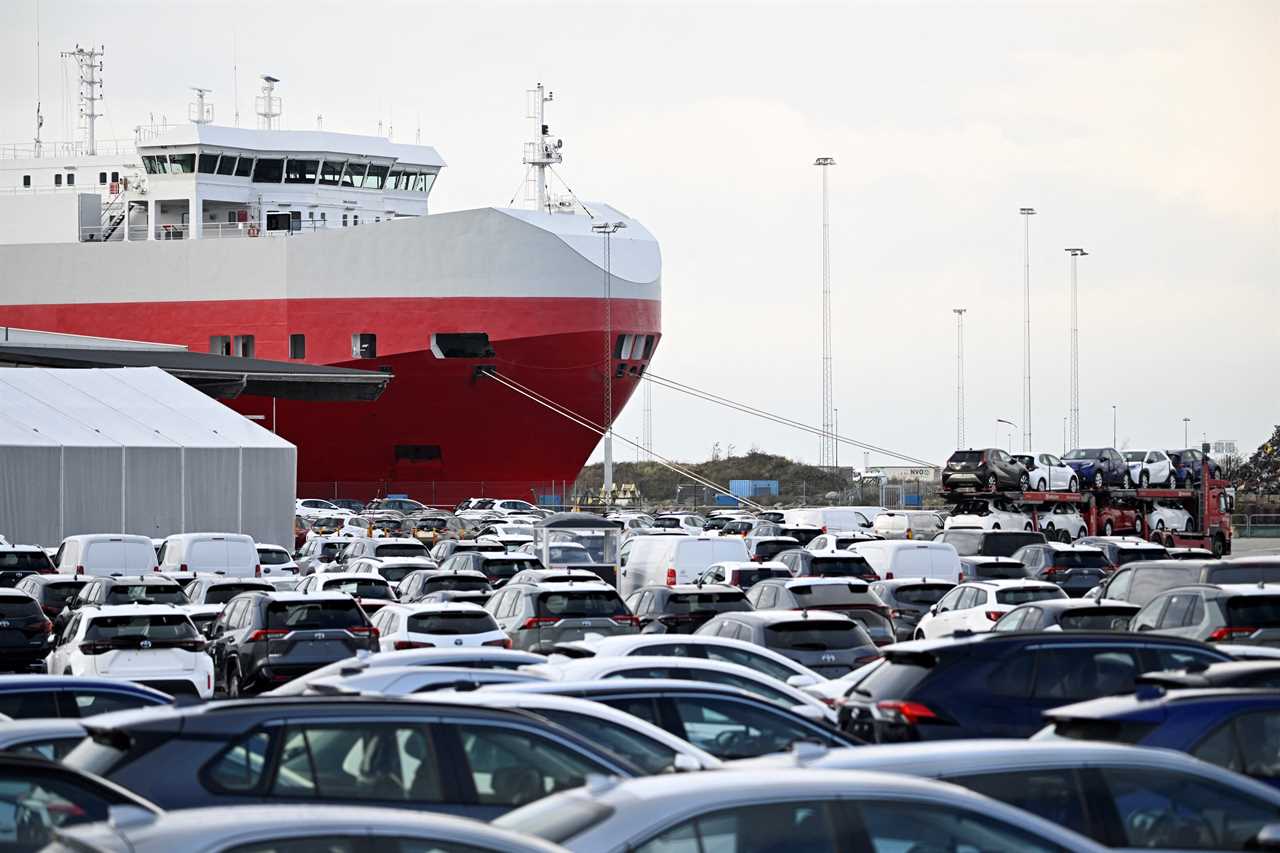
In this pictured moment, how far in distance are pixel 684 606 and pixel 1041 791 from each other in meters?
12.9

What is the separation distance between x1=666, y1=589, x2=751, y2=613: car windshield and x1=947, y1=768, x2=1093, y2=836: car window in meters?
12.7

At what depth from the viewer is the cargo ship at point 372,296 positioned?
190 ft

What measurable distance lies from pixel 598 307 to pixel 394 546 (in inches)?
1129

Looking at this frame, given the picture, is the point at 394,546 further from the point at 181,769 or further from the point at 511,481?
the point at 511,481

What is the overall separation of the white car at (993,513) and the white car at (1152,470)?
6028 mm

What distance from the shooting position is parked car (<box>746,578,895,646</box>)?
20.0 m

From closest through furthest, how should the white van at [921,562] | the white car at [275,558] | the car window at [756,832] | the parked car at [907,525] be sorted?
the car window at [756,832] → the white van at [921,562] → the white car at [275,558] → the parked car at [907,525]

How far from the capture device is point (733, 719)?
932 cm

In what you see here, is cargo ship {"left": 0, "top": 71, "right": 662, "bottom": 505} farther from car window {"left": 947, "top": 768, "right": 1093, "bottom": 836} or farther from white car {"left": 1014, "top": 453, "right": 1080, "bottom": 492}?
car window {"left": 947, "top": 768, "right": 1093, "bottom": 836}

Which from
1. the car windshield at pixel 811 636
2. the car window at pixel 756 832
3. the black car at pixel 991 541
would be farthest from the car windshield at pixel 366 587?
the car window at pixel 756 832

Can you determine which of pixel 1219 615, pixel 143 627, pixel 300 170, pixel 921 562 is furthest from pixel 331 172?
pixel 1219 615

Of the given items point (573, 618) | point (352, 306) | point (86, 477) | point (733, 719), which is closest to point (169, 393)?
point (86, 477)

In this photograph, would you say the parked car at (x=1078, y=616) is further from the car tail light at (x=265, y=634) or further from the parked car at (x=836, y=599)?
the car tail light at (x=265, y=634)

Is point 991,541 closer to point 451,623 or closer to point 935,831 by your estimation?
point 451,623
